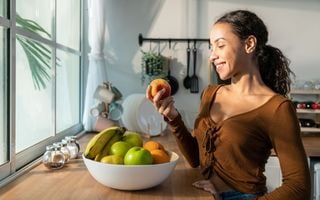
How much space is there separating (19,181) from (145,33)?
57.8 inches

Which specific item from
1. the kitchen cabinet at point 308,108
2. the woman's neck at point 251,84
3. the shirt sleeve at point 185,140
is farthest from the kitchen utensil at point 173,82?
the woman's neck at point 251,84

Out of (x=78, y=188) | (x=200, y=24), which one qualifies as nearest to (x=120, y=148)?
(x=78, y=188)

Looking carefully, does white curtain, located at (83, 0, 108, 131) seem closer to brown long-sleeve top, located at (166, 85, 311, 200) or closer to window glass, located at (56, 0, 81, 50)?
window glass, located at (56, 0, 81, 50)

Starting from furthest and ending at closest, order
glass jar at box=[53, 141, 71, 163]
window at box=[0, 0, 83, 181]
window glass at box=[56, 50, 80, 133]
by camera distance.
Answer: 1. window glass at box=[56, 50, 80, 133]
2. glass jar at box=[53, 141, 71, 163]
3. window at box=[0, 0, 83, 181]

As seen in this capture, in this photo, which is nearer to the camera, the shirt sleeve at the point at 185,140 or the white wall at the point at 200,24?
the shirt sleeve at the point at 185,140

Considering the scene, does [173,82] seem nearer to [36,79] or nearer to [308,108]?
[308,108]

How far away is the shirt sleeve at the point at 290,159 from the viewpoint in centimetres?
83

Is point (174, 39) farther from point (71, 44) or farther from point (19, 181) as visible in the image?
point (19, 181)

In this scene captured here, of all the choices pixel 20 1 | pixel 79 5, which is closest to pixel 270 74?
pixel 20 1

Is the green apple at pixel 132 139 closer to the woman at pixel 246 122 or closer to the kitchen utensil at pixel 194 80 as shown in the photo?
the woman at pixel 246 122

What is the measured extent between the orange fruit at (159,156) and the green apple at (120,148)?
0.26 ft

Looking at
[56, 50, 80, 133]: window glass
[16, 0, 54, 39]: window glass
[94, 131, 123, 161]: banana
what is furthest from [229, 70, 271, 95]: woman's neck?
[56, 50, 80, 133]: window glass

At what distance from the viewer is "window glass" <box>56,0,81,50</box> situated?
1.92 meters

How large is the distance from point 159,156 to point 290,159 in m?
0.37
